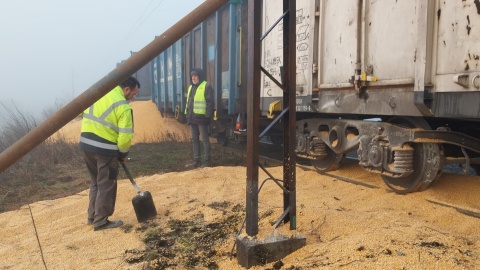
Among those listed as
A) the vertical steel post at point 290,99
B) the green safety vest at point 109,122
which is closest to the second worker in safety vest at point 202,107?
the green safety vest at point 109,122

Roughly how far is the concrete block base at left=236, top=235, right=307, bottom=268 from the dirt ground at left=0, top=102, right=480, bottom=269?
0.05 m

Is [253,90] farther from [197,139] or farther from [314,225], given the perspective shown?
[197,139]

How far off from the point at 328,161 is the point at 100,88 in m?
4.10

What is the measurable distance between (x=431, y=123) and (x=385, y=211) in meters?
1.30

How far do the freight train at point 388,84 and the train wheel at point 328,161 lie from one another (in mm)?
15

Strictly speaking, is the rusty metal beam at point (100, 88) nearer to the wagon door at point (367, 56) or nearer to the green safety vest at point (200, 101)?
the wagon door at point (367, 56)

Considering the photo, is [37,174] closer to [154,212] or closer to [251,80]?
[154,212]

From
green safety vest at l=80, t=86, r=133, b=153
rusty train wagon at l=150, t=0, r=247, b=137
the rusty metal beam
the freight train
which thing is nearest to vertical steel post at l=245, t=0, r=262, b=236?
the freight train

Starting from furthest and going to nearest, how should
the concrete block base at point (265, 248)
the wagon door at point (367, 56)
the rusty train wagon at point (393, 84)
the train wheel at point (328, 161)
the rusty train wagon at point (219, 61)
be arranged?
the rusty train wagon at point (219, 61), the train wheel at point (328, 161), the wagon door at point (367, 56), the rusty train wagon at point (393, 84), the concrete block base at point (265, 248)

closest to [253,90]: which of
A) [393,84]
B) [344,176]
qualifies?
[393,84]

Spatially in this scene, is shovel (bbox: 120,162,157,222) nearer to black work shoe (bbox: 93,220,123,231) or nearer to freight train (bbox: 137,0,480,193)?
black work shoe (bbox: 93,220,123,231)

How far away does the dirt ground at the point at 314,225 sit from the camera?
269cm

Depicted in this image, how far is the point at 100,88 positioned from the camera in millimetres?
2309

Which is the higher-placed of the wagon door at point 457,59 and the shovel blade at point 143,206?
the wagon door at point 457,59
